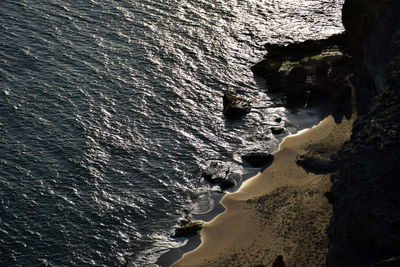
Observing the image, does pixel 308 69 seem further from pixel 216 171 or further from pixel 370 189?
pixel 370 189

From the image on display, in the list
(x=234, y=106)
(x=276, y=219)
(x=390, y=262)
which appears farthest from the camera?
(x=234, y=106)

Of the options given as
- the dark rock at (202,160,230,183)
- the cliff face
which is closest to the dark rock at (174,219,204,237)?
the dark rock at (202,160,230,183)

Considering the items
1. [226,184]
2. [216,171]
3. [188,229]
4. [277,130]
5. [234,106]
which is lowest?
[188,229]

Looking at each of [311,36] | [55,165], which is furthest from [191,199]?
[311,36]

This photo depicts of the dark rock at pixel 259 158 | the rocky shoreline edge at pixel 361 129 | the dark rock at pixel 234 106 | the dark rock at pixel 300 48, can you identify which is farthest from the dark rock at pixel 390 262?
the dark rock at pixel 300 48

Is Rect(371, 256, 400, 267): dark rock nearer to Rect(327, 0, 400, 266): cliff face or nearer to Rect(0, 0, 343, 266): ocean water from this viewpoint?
Rect(327, 0, 400, 266): cliff face

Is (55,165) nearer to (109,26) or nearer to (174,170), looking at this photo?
(174,170)

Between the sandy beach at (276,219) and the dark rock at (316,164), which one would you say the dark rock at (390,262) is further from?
the dark rock at (316,164)

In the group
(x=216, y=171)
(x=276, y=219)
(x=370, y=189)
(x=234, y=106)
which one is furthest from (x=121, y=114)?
(x=370, y=189)
